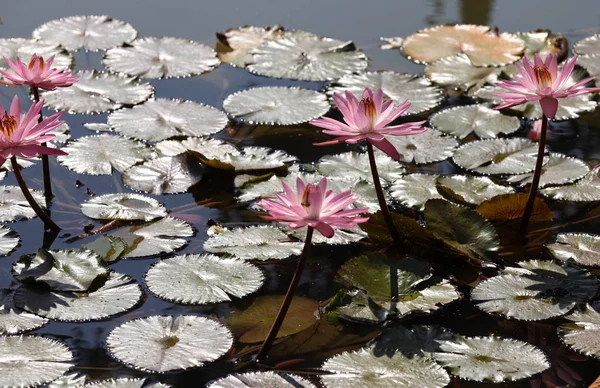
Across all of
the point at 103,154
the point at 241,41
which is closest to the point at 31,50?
the point at 241,41

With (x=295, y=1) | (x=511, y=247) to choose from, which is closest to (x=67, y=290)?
(x=511, y=247)

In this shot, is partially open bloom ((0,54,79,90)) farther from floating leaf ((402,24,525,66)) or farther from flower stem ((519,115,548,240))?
floating leaf ((402,24,525,66))

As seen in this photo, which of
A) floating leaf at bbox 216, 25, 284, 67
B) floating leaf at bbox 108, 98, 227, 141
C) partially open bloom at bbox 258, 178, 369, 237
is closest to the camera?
partially open bloom at bbox 258, 178, 369, 237

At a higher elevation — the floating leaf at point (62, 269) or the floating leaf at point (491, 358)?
the floating leaf at point (491, 358)

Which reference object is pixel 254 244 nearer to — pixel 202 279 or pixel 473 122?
pixel 202 279

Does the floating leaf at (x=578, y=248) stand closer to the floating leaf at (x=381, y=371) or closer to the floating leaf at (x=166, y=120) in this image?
the floating leaf at (x=381, y=371)

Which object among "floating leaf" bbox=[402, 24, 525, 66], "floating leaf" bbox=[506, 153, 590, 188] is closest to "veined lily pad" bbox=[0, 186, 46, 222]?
"floating leaf" bbox=[506, 153, 590, 188]

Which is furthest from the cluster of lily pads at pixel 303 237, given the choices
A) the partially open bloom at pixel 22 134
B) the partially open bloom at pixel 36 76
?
the partially open bloom at pixel 36 76
